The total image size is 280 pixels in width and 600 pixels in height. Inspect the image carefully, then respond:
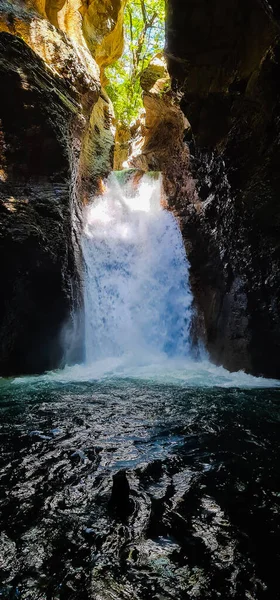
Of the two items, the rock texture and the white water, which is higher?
the rock texture

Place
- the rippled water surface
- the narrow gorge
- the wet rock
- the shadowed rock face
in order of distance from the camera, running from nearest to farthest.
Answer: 1. the rippled water surface
2. the narrow gorge
3. the wet rock
4. the shadowed rock face

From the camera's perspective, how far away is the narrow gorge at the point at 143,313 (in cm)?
216

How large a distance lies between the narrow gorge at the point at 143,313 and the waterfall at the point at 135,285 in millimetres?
77

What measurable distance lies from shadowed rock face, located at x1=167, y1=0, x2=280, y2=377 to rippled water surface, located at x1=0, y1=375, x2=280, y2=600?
15.2ft

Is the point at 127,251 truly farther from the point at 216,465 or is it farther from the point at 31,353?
the point at 216,465

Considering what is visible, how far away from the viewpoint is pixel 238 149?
9383mm

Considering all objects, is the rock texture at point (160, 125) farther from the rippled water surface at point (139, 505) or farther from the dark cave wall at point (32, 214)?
the rippled water surface at point (139, 505)

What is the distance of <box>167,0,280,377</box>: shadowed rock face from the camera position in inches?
309

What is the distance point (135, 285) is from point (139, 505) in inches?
486

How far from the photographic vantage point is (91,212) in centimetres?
1745

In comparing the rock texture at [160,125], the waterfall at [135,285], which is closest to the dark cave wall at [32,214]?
the waterfall at [135,285]

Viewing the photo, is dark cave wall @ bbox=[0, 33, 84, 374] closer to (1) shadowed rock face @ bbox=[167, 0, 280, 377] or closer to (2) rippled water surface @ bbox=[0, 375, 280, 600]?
(1) shadowed rock face @ bbox=[167, 0, 280, 377]

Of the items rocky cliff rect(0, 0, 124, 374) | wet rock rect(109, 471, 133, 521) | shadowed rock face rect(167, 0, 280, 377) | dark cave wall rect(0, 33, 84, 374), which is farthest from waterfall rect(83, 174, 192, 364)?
wet rock rect(109, 471, 133, 521)

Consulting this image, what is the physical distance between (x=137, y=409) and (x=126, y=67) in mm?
25968
